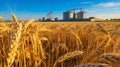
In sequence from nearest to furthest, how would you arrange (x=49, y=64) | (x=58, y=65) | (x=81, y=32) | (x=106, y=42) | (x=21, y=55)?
(x=21, y=55) < (x=49, y=64) < (x=58, y=65) < (x=106, y=42) < (x=81, y=32)

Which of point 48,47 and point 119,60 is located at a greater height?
point 119,60

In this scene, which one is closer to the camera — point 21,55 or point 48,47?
point 21,55

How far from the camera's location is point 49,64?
1885 mm

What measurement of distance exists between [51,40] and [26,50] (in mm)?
1207

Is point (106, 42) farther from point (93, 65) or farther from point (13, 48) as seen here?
point (93, 65)

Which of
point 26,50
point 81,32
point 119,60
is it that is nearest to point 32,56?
point 26,50

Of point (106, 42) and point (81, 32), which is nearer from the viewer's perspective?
point (106, 42)

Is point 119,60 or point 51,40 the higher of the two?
point 119,60

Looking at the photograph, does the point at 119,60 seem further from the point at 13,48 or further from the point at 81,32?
the point at 81,32

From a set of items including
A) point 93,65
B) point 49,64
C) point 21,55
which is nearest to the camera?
point 93,65

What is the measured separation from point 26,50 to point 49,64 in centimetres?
25

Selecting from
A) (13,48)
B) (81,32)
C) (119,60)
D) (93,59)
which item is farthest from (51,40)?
(119,60)

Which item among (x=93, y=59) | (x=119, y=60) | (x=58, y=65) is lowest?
(x=58, y=65)

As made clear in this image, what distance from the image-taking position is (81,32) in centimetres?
359
